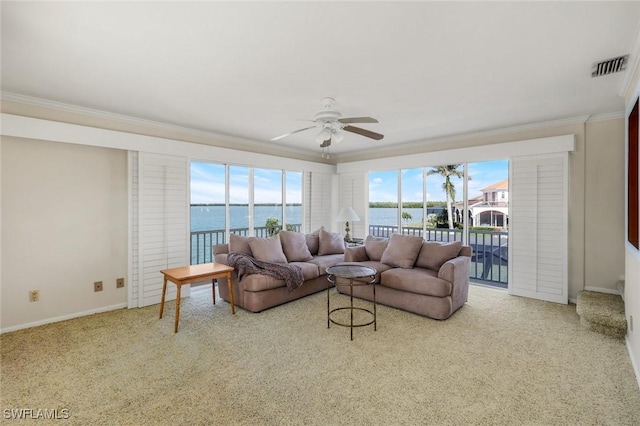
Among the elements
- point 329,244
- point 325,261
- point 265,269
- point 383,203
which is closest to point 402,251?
point 325,261

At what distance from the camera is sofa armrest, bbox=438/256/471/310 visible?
11.6 feet

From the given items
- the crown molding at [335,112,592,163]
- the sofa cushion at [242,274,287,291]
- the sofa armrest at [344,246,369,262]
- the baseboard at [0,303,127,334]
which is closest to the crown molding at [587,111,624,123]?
the crown molding at [335,112,592,163]

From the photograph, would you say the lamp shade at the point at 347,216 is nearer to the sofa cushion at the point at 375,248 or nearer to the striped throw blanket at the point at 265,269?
the sofa cushion at the point at 375,248

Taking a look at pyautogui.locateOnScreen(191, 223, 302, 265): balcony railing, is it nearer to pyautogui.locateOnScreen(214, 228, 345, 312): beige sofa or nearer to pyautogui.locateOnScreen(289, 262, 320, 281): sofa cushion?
pyautogui.locateOnScreen(214, 228, 345, 312): beige sofa

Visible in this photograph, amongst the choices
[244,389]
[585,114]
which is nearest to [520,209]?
[585,114]

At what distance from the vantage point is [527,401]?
2047 millimetres

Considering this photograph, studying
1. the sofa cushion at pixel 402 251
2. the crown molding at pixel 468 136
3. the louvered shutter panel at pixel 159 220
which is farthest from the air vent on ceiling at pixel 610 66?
the louvered shutter panel at pixel 159 220

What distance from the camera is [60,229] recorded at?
350 centimetres

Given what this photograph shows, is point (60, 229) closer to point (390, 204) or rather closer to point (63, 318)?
point (63, 318)

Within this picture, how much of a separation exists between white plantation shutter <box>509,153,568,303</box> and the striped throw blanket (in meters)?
3.23

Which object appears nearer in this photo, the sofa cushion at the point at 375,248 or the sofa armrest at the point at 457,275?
the sofa armrest at the point at 457,275

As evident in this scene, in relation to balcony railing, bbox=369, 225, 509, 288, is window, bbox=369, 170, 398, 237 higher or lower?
higher

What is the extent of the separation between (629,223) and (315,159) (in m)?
4.97

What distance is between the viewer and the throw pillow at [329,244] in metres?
5.21
